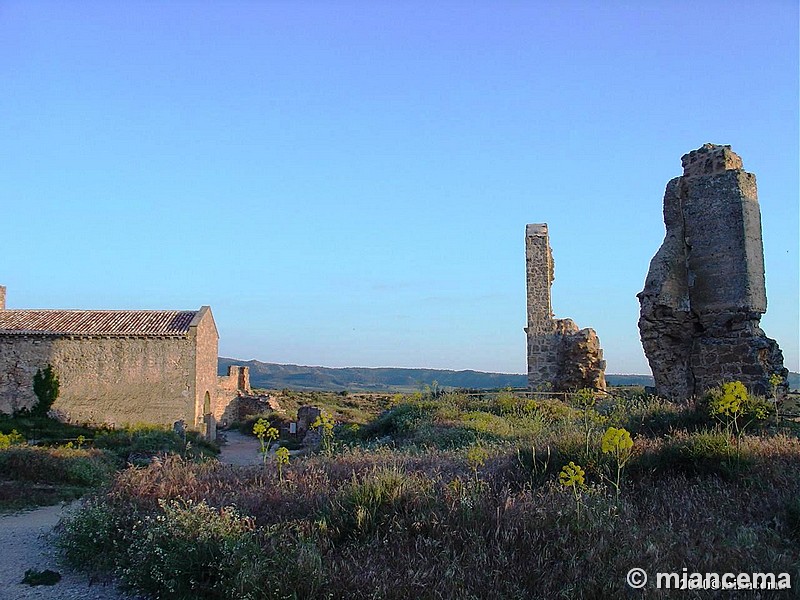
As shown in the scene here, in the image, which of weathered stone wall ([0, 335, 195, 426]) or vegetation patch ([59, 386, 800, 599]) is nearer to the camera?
vegetation patch ([59, 386, 800, 599])

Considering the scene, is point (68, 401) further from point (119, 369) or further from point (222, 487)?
point (222, 487)

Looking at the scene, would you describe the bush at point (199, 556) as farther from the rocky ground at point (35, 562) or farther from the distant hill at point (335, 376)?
the distant hill at point (335, 376)

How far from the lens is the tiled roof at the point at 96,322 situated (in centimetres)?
2600

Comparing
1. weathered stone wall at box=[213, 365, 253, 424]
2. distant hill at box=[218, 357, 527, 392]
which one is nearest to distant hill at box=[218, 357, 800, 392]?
distant hill at box=[218, 357, 527, 392]

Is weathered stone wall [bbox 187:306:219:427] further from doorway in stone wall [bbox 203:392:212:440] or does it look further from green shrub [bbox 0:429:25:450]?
green shrub [bbox 0:429:25:450]

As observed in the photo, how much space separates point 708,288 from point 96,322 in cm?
2336

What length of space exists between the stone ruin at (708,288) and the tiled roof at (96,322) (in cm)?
1873

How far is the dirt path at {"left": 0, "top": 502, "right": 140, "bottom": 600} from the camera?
5.75 m

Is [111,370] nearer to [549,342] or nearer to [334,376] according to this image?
[549,342]

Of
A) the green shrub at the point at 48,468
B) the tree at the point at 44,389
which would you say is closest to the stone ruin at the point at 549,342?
the green shrub at the point at 48,468

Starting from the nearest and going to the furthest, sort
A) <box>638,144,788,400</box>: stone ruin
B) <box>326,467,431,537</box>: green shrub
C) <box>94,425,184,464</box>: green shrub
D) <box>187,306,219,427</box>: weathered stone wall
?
<box>326,467,431,537</box>: green shrub, <box>638,144,788,400</box>: stone ruin, <box>94,425,184,464</box>: green shrub, <box>187,306,219,427</box>: weathered stone wall

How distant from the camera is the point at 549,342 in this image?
24.6 metres

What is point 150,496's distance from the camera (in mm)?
7062

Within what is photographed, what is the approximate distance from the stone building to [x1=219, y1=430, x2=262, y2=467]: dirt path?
190 cm
